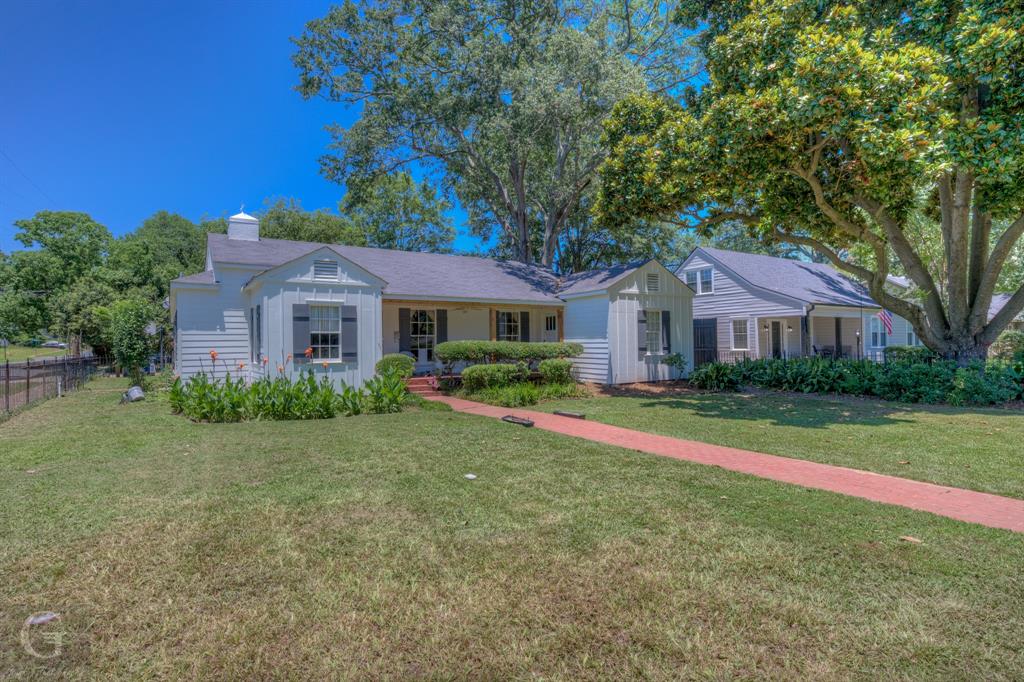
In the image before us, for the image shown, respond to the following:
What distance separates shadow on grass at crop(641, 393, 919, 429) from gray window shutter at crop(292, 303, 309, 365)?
8011 millimetres

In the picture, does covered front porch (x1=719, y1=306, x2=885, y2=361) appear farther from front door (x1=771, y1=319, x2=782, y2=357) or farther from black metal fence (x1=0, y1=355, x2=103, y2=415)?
black metal fence (x1=0, y1=355, x2=103, y2=415)

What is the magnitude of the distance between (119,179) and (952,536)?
32.4 metres

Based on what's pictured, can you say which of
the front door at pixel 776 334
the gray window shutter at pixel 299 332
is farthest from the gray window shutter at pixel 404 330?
the front door at pixel 776 334

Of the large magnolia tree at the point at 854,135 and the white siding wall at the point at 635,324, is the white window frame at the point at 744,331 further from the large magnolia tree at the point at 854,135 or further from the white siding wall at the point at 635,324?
the large magnolia tree at the point at 854,135

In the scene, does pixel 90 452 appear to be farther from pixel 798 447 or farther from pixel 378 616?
pixel 798 447

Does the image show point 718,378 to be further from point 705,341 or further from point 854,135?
point 854,135

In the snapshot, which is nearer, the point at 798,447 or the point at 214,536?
the point at 214,536

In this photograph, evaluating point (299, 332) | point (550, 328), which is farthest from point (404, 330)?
point (550, 328)

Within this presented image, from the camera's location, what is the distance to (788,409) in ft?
33.5

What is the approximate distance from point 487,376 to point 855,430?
7860 millimetres

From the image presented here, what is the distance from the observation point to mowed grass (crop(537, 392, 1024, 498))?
5527 millimetres

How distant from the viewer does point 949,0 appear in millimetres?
9797

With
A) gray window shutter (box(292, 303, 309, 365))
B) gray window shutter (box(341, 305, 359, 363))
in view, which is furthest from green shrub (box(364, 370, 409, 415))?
gray window shutter (box(292, 303, 309, 365))

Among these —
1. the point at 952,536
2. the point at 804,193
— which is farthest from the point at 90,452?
the point at 804,193
